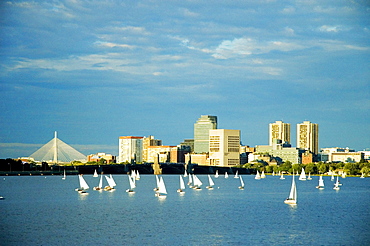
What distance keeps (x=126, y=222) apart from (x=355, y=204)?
4856cm

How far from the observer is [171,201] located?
111500mm

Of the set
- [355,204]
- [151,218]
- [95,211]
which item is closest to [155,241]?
[151,218]

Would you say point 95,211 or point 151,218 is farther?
point 95,211

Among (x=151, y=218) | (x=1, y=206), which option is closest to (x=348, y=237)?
(x=151, y=218)

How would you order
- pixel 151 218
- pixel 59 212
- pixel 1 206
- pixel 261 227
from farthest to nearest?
pixel 1 206
pixel 59 212
pixel 151 218
pixel 261 227

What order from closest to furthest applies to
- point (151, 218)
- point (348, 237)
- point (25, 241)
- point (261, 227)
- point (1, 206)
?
point (25, 241)
point (348, 237)
point (261, 227)
point (151, 218)
point (1, 206)

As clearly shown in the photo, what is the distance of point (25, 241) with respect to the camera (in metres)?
61.0

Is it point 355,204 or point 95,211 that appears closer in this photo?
point 95,211

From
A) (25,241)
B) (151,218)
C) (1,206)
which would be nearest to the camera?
(25,241)

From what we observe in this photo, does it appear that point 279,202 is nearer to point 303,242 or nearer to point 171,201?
point 171,201

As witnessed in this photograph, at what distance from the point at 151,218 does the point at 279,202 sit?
36.2 meters

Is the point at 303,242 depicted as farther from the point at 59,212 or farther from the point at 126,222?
the point at 59,212

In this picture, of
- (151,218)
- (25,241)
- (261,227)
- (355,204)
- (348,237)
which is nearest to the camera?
(25,241)

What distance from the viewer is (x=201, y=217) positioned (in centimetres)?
8338
